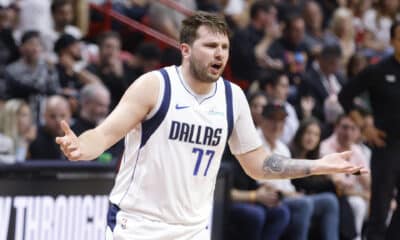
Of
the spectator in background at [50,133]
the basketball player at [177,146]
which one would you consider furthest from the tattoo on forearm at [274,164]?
the spectator in background at [50,133]

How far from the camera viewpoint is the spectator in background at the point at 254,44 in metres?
13.2

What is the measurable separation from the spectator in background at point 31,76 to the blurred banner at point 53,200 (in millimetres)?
2255

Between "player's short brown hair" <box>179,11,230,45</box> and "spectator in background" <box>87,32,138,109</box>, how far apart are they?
559cm

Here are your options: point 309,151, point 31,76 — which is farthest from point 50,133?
point 309,151

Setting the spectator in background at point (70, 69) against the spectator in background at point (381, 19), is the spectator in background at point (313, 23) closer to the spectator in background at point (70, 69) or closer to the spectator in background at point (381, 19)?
the spectator in background at point (381, 19)

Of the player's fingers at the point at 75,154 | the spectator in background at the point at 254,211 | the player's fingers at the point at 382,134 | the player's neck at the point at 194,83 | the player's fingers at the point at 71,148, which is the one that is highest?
the player's neck at the point at 194,83

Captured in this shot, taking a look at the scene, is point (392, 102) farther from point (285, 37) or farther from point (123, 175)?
point (285, 37)

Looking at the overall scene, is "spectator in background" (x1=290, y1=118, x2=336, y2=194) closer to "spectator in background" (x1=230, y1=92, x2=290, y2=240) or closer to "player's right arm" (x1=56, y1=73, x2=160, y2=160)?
"spectator in background" (x1=230, y1=92, x2=290, y2=240)

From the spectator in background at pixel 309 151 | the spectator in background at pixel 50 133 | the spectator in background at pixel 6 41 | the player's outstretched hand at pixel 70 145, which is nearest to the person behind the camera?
the player's outstretched hand at pixel 70 145

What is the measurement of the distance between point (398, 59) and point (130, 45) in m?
5.67

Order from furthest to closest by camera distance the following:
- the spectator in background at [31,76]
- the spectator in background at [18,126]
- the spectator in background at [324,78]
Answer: the spectator in background at [324,78], the spectator in background at [31,76], the spectator in background at [18,126]

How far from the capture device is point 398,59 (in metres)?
8.98

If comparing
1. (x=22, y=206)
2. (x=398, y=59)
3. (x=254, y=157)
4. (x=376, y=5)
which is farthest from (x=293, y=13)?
(x=254, y=157)

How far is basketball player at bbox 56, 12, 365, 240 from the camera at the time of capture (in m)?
5.55
